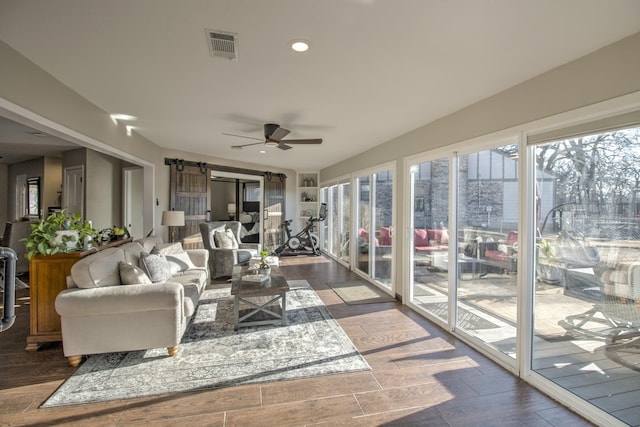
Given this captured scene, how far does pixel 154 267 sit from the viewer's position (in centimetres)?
361

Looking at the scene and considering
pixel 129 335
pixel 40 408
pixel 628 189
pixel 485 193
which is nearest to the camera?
pixel 628 189

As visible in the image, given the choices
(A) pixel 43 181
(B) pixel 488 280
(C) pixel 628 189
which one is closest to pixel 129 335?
(B) pixel 488 280

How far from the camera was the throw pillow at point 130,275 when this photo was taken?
311 centimetres

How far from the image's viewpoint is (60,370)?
274 centimetres

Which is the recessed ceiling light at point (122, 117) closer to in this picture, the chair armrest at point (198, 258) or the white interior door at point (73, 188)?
the chair armrest at point (198, 258)

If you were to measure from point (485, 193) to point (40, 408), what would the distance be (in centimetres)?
400

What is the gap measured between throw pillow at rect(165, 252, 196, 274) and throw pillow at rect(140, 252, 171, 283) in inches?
20.5

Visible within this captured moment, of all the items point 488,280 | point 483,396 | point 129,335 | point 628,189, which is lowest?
point 483,396

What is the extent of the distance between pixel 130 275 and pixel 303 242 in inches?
230

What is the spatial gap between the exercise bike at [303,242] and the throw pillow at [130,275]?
5.30 m

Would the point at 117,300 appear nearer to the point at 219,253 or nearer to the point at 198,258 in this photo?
the point at 198,258

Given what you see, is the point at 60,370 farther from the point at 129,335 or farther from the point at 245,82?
the point at 245,82

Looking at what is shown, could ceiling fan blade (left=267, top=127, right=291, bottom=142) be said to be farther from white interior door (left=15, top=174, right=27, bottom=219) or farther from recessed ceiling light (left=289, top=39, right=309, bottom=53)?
white interior door (left=15, top=174, right=27, bottom=219)

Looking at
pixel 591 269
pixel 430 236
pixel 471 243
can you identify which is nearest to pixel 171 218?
A: pixel 430 236
